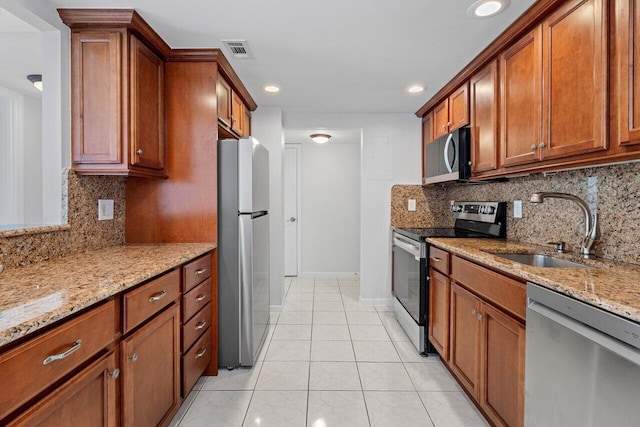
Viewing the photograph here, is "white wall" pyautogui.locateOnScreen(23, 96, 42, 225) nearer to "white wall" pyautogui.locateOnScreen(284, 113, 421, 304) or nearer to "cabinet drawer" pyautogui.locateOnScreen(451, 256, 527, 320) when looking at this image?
"white wall" pyautogui.locateOnScreen(284, 113, 421, 304)

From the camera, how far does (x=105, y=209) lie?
2025 millimetres

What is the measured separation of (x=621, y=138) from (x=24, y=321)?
203cm

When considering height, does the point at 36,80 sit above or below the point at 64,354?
above

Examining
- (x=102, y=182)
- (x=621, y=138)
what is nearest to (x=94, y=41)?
(x=102, y=182)

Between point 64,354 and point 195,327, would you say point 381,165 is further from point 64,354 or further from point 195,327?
point 64,354

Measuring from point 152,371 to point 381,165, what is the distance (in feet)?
9.40

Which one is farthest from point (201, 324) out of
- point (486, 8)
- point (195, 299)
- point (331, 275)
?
point (331, 275)

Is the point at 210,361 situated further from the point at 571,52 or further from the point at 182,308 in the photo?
the point at 571,52

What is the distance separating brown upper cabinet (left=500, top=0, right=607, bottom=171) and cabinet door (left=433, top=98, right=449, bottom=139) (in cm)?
87

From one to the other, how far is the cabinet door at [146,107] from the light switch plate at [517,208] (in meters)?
2.52

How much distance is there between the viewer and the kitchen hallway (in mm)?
1741

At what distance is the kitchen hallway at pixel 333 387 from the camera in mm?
1741

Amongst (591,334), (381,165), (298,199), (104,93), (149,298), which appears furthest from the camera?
(298,199)

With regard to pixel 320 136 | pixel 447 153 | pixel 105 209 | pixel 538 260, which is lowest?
pixel 538 260
